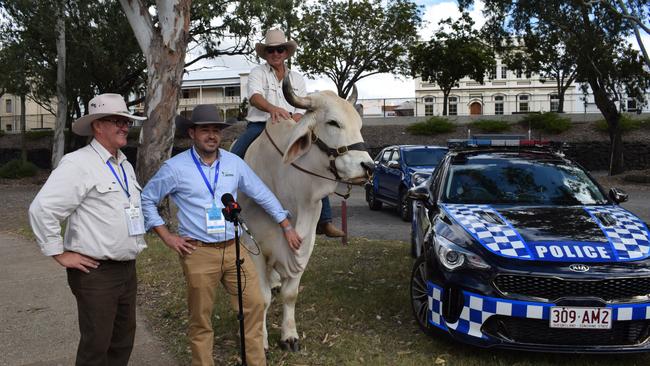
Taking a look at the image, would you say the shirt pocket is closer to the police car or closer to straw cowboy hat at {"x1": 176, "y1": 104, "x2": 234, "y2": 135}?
straw cowboy hat at {"x1": 176, "y1": 104, "x2": 234, "y2": 135}

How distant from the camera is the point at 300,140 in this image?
14.9ft

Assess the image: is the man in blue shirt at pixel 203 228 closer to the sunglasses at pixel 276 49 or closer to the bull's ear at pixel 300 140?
the bull's ear at pixel 300 140

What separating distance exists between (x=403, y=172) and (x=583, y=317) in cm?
988

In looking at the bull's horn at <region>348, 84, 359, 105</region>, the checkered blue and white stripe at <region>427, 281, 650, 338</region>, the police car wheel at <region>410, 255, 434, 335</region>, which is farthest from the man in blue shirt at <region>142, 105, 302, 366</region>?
the police car wheel at <region>410, 255, 434, 335</region>

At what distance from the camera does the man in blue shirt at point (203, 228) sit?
412cm

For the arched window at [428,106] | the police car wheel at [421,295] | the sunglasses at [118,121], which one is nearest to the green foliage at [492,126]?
the arched window at [428,106]

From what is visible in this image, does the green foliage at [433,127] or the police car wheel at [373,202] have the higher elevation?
the green foliage at [433,127]

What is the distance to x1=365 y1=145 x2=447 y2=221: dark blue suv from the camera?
1384cm

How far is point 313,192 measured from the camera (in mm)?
4688

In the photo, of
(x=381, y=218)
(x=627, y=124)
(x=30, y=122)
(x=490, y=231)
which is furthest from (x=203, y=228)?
(x=30, y=122)

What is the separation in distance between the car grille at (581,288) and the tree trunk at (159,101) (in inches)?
323

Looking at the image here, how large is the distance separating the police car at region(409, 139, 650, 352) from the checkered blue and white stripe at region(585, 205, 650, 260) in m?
0.01

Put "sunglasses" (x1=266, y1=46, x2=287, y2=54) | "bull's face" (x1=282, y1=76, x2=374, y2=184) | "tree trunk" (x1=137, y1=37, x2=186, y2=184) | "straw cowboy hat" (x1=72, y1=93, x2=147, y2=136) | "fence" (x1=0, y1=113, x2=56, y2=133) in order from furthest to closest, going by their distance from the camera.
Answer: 1. "fence" (x1=0, y1=113, x2=56, y2=133)
2. "tree trunk" (x1=137, y1=37, x2=186, y2=184)
3. "sunglasses" (x1=266, y1=46, x2=287, y2=54)
4. "bull's face" (x1=282, y1=76, x2=374, y2=184)
5. "straw cowboy hat" (x1=72, y1=93, x2=147, y2=136)

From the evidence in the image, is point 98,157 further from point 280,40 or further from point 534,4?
point 534,4
